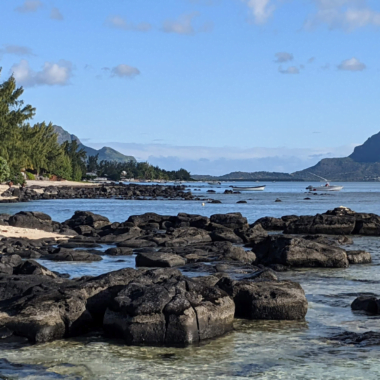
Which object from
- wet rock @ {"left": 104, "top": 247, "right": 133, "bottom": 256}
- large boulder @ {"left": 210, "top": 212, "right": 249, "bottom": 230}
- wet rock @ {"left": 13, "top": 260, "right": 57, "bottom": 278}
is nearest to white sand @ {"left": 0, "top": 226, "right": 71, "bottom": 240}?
wet rock @ {"left": 104, "top": 247, "right": 133, "bottom": 256}

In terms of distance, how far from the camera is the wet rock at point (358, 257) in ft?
81.0

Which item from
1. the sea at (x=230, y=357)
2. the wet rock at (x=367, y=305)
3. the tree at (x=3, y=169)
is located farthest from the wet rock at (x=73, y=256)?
the tree at (x=3, y=169)

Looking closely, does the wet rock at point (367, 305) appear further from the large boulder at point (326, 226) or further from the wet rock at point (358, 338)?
the large boulder at point (326, 226)

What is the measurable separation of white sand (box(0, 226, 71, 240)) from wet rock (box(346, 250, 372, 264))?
15.7 m

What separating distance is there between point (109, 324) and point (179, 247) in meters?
16.0

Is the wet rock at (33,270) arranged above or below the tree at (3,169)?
below

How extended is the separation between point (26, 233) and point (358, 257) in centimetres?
1783

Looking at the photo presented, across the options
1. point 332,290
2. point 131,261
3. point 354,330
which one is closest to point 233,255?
point 131,261

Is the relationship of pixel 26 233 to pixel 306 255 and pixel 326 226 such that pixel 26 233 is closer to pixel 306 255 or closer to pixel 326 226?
pixel 306 255

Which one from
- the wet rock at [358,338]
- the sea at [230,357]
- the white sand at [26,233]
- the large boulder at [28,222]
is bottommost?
the sea at [230,357]

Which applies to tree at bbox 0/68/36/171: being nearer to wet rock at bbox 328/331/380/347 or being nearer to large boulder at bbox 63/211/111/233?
large boulder at bbox 63/211/111/233

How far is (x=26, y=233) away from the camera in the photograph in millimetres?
34094

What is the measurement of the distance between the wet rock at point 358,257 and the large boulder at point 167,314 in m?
12.4

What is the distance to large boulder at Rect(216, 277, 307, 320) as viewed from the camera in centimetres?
1459
